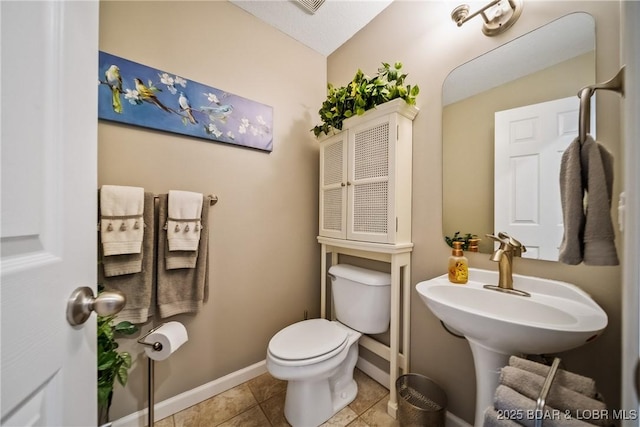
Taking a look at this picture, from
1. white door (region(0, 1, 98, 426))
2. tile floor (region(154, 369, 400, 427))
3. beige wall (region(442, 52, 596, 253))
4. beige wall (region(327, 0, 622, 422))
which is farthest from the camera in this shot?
tile floor (region(154, 369, 400, 427))

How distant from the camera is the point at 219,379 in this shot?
133 cm

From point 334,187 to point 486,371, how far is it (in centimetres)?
115

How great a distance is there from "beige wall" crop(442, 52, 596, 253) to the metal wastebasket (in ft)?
2.57

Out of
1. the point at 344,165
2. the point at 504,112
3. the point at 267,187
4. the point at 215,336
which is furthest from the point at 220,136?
the point at 504,112

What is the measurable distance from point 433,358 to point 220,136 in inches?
68.2

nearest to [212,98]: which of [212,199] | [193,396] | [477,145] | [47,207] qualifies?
[212,199]

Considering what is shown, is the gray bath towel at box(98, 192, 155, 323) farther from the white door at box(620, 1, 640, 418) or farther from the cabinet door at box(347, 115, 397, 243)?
the white door at box(620, 1, 640, 418)

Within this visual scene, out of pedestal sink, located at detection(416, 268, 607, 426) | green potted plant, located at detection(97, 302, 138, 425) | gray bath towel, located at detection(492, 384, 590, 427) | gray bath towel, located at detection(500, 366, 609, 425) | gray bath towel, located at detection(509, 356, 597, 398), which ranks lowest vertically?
green potted plant, located at detection(97, 302, 138, 425)

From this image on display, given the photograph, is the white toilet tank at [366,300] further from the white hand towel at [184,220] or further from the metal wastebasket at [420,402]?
the white hand towel at [184,220]

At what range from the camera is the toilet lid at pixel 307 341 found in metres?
1.04

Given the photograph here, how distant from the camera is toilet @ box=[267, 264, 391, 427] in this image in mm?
1029

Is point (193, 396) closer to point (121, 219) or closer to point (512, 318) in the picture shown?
point (121, 219)

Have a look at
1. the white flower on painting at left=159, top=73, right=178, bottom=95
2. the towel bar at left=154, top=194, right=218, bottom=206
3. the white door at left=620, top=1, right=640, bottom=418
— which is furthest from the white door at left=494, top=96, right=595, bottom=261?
the white flower on painting at left=159, top=73, right=178, bottom=95

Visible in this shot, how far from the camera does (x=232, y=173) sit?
1390 mm
